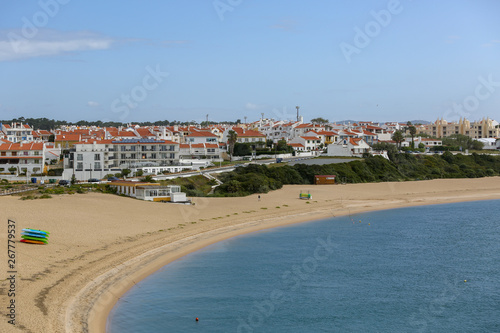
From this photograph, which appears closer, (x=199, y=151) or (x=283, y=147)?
(x=199, y=151)

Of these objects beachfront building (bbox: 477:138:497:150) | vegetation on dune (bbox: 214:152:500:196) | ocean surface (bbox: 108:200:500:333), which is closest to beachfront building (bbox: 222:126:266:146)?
vegetation on dune (bbox: 214:152:500:196)

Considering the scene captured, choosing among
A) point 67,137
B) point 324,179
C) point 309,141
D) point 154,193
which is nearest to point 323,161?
point 324,179

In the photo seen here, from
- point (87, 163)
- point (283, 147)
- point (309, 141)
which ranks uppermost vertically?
point (309, 141)

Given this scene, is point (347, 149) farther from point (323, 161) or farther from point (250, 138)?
point (250, 138)

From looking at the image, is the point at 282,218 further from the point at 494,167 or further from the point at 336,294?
the point at 494,167

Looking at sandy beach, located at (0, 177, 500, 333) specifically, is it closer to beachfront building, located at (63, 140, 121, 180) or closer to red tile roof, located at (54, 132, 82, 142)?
beachfront building, located at (63, 140, 121, 180)

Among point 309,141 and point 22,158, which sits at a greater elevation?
point 309,141

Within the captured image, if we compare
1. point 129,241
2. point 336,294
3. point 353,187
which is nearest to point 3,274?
point 129,241
